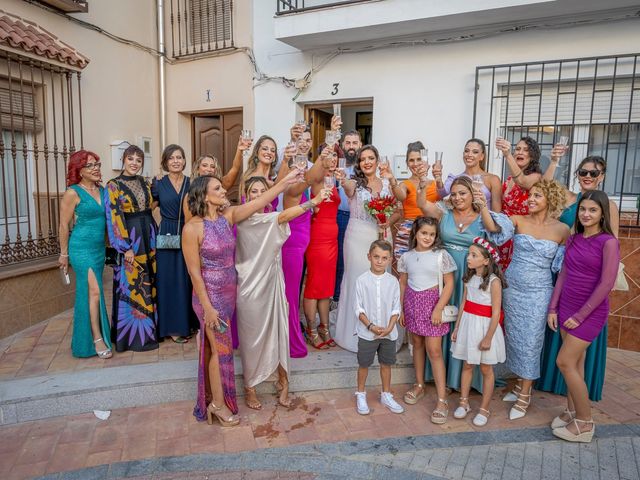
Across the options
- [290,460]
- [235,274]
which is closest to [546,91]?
[235,274]

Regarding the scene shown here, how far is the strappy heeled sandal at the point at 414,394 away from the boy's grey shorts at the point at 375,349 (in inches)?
16.7

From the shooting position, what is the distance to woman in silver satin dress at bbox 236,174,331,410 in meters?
3.34

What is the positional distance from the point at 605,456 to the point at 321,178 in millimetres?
2850

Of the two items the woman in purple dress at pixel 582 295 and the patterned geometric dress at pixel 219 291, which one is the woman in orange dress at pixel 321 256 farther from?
the woman in purple dress at pixel 582 295

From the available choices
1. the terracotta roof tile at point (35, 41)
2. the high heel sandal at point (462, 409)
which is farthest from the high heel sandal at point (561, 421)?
the terracotta roof tile at point (35, 41)

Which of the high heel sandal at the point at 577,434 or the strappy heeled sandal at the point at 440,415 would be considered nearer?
the high heel sandal at the point at 577,434

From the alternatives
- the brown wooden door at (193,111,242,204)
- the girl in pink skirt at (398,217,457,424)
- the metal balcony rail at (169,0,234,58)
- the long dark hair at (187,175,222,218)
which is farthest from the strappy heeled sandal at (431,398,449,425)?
the metal balcony rail at (169,0,234,58)

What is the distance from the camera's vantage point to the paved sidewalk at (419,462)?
2.89 metres

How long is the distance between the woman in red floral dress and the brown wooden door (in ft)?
15.1

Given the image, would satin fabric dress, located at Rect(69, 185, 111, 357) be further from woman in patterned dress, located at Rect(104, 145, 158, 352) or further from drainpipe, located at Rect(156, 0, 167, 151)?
drainpipe, located at Rect(156, 0, 167, 151)

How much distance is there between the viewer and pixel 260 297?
341 centimetres

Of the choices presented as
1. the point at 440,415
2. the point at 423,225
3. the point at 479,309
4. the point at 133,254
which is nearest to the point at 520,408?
the point at 440,415

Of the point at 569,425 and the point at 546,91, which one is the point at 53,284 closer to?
the point at 569,425

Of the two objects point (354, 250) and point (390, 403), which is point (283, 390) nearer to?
point (390, 403)
